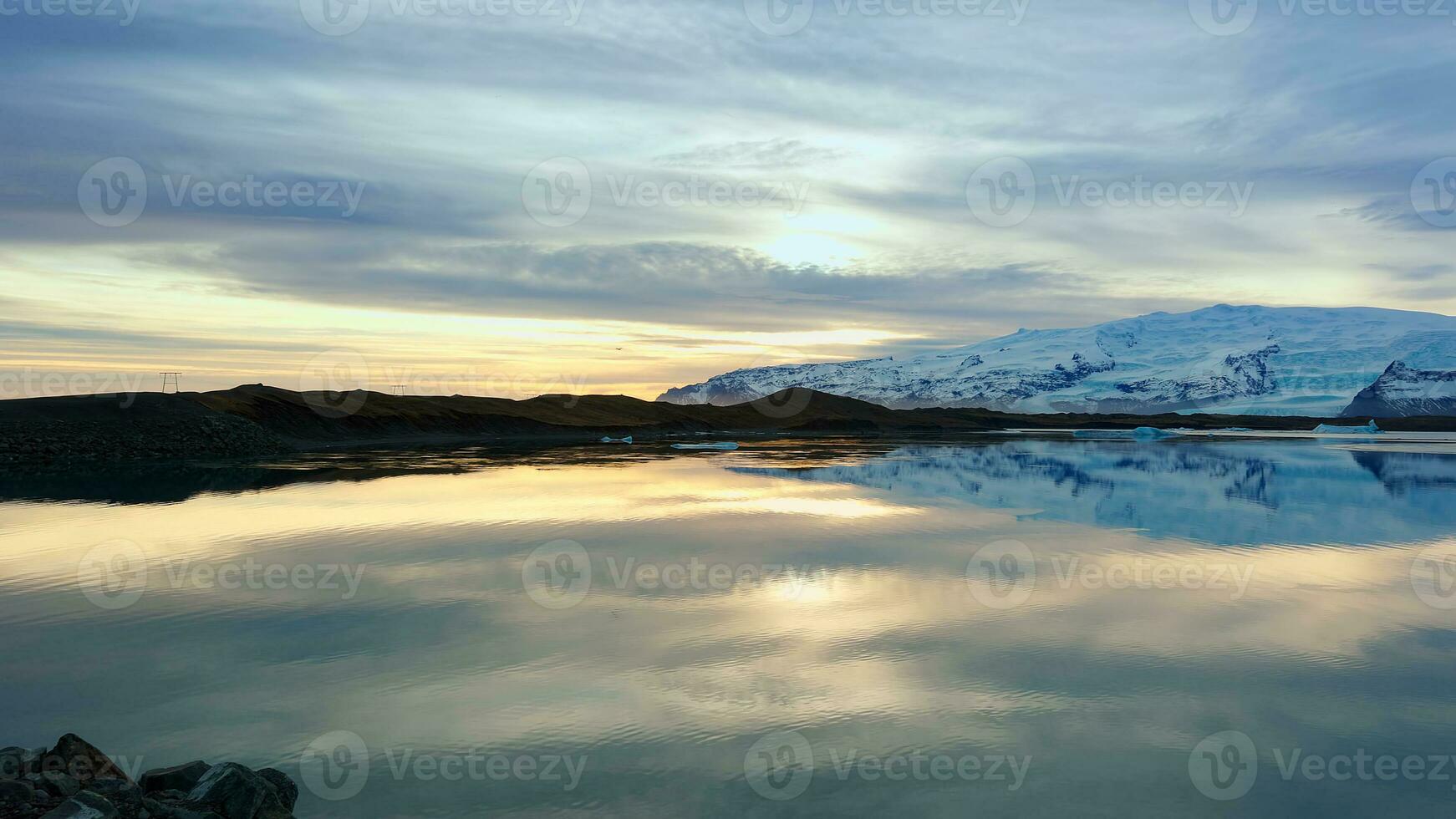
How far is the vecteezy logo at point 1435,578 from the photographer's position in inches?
510

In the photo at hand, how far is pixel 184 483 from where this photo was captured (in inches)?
1294

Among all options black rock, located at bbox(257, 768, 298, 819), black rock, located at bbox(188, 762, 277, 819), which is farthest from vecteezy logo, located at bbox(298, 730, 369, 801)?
black rock, located at bbox(188, 762, 277, 819)

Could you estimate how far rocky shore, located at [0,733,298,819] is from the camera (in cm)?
562

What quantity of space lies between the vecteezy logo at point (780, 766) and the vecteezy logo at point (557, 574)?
5700 millimetres

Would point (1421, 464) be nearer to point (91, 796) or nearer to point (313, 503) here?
point (313, 503)

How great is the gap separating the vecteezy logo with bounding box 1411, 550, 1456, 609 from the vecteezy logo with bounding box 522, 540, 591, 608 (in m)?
13.0

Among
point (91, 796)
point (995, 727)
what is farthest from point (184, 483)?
point (995, 727)
